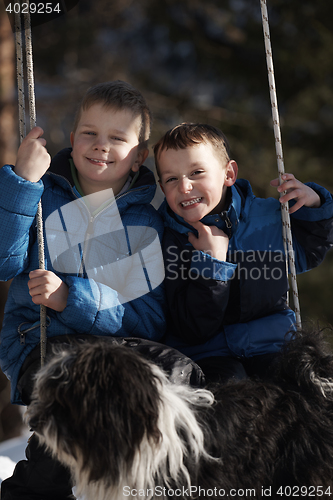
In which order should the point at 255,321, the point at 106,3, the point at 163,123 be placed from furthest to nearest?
the point at 106,3, the point at 163,123, the point at 255,321

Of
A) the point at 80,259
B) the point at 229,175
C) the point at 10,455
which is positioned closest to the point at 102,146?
the point at 80,259

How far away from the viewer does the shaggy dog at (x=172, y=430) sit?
1.06 metres

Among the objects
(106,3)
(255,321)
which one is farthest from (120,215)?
(106,3)

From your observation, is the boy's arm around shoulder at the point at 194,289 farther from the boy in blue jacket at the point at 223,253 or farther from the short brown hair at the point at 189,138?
the short brown hair at the point at 189,138

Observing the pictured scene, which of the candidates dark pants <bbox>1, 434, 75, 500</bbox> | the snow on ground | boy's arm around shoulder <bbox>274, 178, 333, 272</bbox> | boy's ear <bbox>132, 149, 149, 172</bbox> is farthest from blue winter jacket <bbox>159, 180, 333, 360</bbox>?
the snow on ground

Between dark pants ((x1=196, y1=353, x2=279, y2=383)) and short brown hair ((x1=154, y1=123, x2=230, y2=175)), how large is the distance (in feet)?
2.58

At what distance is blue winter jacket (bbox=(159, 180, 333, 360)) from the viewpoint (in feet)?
5.64

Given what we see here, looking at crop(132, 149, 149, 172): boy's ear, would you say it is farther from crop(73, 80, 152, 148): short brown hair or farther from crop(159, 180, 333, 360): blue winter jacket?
crop(159, 180, 333, 360): blue winter jacket

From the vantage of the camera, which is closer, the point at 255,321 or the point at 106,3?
the point at 255,321

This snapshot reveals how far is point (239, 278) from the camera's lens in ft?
5.96

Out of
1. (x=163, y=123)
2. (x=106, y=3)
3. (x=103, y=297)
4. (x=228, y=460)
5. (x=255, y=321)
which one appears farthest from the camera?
(x=106, y=3)

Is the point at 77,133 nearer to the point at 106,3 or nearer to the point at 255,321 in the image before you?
the point at 255,321

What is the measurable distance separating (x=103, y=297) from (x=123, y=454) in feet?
2.05

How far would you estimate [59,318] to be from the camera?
1.63 meters
